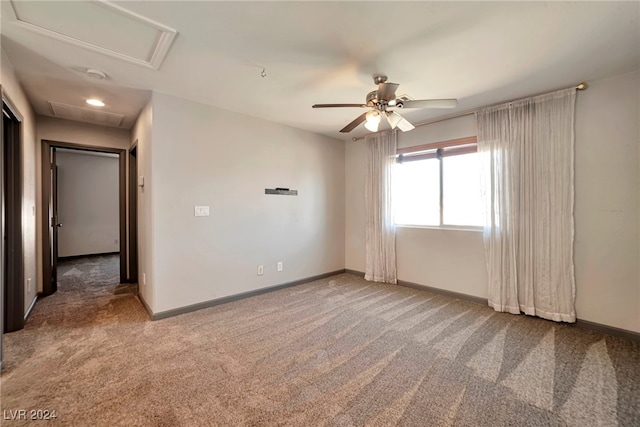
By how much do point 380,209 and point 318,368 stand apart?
279 centimetres

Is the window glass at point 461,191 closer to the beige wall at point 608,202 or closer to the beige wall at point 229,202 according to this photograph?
the beige wall at point 608,202

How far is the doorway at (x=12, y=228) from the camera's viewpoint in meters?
2.51

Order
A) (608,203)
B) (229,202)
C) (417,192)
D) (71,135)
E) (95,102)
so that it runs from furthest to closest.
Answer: (417,192), (71,135), (229,202), (95,102), (608,203)

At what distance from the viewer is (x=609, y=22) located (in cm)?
175

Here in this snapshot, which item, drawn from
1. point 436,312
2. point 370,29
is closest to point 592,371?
point 436,312

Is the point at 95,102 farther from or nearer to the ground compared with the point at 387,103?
farther from the ground

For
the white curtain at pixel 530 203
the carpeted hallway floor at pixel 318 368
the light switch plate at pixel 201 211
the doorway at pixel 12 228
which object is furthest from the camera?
the light switch plate at pixel 201 211

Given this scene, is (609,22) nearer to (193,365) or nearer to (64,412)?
(193,365)

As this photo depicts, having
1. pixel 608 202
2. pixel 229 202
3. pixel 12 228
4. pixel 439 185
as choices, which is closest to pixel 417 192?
pixel 439 185

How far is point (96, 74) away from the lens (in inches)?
93.7

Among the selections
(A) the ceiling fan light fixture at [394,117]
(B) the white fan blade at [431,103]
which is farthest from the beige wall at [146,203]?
(B) the white fan blade at [431,103]

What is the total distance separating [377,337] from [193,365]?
5.29ft

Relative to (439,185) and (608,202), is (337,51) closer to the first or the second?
(439,185)

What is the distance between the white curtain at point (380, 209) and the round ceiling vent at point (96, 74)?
3.50m
